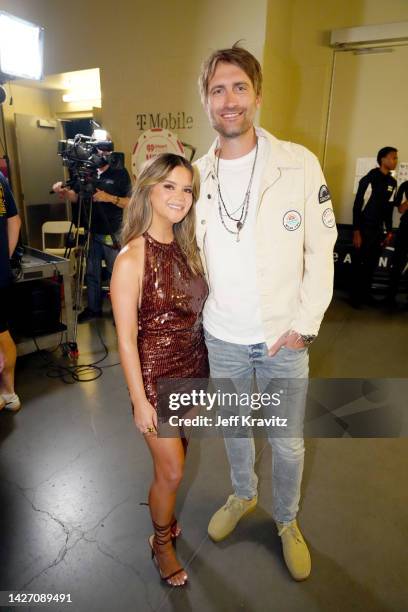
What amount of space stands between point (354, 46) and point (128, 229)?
15.4 feet

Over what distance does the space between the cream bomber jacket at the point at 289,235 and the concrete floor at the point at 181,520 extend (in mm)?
842

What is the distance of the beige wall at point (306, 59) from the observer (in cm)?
415

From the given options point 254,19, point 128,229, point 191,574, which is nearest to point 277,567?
point 191,574

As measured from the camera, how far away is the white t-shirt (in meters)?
1.25

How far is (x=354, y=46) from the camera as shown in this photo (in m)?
4.55

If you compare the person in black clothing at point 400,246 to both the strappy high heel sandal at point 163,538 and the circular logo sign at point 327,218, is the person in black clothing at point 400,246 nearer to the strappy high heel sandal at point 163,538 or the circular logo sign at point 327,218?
the circular logo sign at point 327,218

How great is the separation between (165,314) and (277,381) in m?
0.44

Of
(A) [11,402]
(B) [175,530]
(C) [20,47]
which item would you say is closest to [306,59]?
(C) [20,47]

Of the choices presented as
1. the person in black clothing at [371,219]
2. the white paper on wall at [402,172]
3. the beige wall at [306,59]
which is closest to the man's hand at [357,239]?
the person in black clothing at [371,219]

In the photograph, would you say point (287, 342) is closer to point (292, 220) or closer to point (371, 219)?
point (292, 220)

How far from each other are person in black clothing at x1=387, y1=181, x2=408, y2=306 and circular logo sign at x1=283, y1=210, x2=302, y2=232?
3.56 m

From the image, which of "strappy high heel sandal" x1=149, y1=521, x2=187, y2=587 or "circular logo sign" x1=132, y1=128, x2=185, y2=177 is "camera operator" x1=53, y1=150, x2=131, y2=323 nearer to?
"circular logo sign" x1=132, y1=128, x2=185, y2=177

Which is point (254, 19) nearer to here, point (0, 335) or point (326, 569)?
point (0, 335)

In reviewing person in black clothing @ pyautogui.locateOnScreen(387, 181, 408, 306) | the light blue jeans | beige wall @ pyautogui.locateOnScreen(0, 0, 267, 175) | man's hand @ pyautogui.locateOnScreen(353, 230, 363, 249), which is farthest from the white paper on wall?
the light blue jeans
